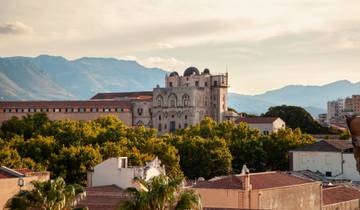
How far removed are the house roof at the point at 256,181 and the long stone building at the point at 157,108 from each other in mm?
107765

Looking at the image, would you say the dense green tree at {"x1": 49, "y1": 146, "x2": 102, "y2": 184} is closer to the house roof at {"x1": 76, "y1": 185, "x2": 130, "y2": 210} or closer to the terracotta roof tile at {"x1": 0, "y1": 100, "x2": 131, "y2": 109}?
the house roof at {"x1": 76, "y1": 185, "x2": 130, "y2": 210}

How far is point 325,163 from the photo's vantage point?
7406cm

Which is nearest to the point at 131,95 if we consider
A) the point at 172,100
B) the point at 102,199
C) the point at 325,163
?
the point at 172,100

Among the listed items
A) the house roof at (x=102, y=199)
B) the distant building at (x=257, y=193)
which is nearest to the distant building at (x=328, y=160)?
the distant building at (x=257, y=193)

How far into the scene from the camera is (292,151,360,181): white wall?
72375 mm

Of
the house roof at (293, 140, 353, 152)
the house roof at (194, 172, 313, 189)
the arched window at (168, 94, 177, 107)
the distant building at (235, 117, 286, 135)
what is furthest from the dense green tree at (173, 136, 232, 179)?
the arched window at (168, 94, 177, 107)

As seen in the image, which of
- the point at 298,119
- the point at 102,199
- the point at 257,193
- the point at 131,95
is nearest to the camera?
the point at 102,199

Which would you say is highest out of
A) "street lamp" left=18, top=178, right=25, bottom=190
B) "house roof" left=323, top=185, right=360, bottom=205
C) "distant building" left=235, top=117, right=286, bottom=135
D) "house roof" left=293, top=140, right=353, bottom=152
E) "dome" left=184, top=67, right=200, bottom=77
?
"dome" left=184, top=67, right=200, bottom=77

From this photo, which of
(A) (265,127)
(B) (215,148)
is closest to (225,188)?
(B) (215,148)

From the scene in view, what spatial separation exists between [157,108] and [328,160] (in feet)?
277

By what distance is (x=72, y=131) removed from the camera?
84125 mm

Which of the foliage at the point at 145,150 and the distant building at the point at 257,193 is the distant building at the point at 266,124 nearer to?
the foliage at the point at 145,150

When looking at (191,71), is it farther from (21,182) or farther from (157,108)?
A: (21,182)

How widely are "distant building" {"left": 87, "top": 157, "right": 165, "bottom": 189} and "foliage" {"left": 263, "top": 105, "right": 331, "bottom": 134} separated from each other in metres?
97.3
